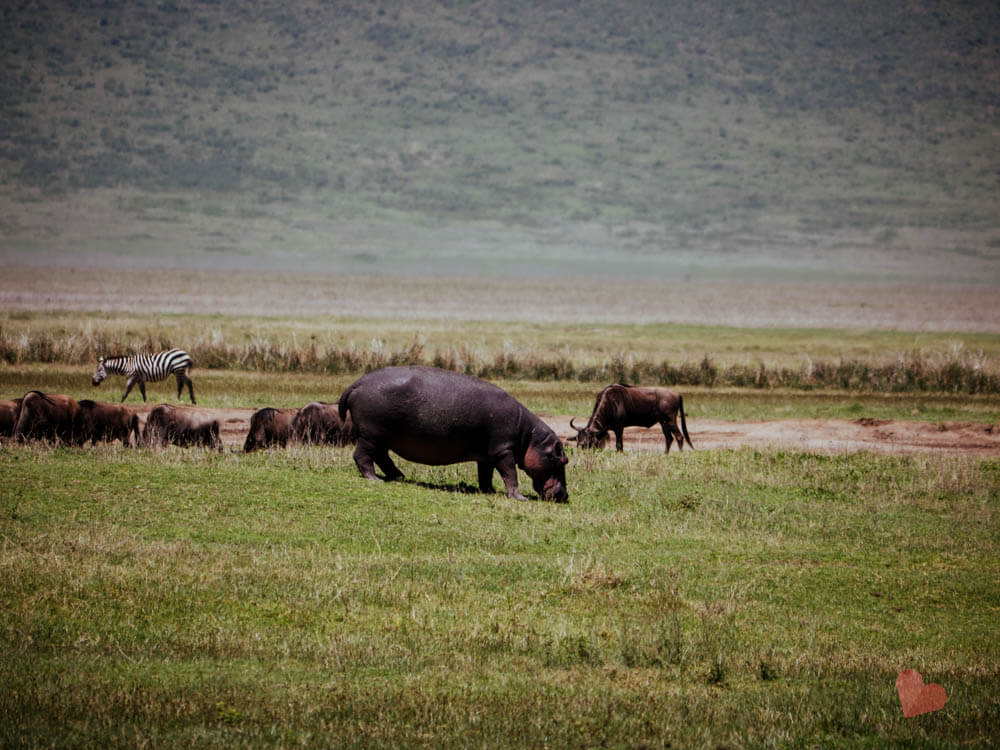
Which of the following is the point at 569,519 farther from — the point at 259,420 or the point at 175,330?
the point at 175,330

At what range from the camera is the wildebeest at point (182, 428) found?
2144 centimetres

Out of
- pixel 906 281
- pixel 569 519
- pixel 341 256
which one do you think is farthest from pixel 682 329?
pixel 341 256

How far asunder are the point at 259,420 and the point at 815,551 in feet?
34.5

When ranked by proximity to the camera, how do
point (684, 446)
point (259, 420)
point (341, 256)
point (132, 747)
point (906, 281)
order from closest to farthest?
point (132, 747) → point (259, 420) → point (684, 446) → point (906, 281) → point (341, 256)

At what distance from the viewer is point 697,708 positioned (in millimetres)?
9664

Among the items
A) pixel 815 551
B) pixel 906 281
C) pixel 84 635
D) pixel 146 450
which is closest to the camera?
pixel 84 635

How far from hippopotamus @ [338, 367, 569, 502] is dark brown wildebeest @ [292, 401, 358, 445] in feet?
12.7

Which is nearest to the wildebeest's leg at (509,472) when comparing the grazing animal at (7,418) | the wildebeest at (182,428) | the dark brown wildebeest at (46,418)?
the wildebeest at (182,428)

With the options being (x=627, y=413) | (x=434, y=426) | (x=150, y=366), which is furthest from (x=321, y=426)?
(x=150, y=366)

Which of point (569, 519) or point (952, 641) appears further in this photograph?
point (569, 519)

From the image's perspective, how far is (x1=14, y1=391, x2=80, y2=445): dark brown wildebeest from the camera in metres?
19.9

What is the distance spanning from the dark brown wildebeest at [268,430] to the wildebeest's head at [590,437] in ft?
17.6

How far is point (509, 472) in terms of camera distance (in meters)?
18.0

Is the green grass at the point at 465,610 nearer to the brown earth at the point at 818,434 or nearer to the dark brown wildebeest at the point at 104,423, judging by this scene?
the dark brown wildebeest at the point at 104,423
